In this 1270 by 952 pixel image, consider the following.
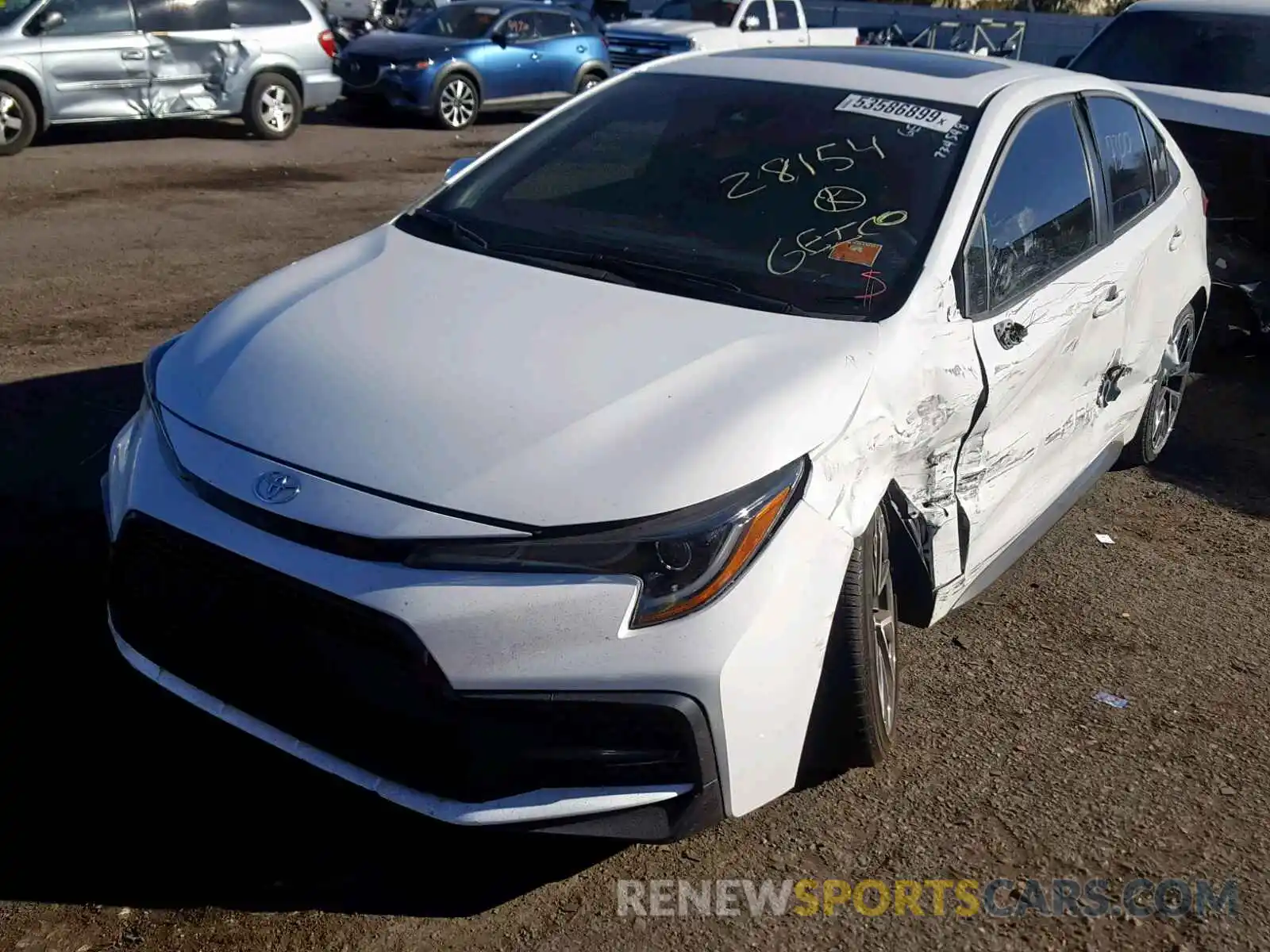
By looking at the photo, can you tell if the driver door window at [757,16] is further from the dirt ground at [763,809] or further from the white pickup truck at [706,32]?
the dirt ground at [763,809]

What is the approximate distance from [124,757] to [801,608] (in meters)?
1.75

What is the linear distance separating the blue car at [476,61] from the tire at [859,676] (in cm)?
1370

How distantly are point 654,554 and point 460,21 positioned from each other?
15.5m

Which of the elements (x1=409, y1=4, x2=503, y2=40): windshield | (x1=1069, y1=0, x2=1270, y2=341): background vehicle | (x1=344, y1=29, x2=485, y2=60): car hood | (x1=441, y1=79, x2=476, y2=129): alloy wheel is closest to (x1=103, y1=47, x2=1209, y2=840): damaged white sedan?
(x1=1069, y1=0, x2=1270, y2=341): background vehicle

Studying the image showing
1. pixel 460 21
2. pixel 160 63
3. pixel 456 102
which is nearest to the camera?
pixel 160 63

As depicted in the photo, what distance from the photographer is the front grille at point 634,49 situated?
757 inches

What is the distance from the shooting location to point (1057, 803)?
11.1 ft

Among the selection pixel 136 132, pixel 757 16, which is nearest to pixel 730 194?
pixel 136 132

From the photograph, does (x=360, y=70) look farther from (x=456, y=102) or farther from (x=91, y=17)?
(x=91, y=17)

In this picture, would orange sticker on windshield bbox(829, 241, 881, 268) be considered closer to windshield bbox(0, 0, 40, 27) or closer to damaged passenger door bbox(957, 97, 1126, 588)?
damaged passenger door bbox(957, 97, 1126, 588)

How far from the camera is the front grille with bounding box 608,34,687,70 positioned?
19219 millimetres

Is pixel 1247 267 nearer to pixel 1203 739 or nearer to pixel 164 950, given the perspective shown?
pixel 1203 739

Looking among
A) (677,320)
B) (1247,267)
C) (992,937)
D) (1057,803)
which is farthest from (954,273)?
(1247,267)

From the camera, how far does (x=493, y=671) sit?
256 centimetres
